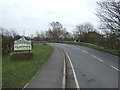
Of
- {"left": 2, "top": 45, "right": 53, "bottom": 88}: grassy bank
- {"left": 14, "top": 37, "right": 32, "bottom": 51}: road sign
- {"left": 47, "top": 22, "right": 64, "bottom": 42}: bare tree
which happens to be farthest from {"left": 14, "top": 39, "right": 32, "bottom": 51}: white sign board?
{"left": 47, "top": 22, "right": 64, "bottom": 42}: bare tree

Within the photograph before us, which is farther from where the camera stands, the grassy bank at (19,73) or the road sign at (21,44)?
the road sign at (21,44)

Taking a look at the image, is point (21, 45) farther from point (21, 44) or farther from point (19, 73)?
point (19, 73)

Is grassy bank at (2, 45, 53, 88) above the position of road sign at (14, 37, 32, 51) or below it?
below

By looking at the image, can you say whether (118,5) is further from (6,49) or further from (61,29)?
(61,29)

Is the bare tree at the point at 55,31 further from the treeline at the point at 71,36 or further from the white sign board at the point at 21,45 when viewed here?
the white sign board at the point at 21,45

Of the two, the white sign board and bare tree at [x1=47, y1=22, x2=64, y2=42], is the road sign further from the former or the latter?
bare tree at [x1=47, y1=22, x2=64, y2=42]

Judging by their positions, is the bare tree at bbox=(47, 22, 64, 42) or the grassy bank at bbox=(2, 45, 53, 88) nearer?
the grassy bank at bbox=(2, 45, 53, 88)

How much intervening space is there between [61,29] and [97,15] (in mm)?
66373

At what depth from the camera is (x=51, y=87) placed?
319 inches

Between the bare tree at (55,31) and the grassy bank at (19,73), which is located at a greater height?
the bare tree at (55,31)

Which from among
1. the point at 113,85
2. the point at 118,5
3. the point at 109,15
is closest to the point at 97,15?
the point at 109,15

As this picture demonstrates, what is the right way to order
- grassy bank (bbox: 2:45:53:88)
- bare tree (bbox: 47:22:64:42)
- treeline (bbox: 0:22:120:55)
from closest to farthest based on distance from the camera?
grassy bank (bbox: 2:45:53:88) < treeline (bbox: 0:22:120:55) < bare tree (bbox: 47:22:64:42)

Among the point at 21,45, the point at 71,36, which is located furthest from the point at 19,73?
the point at 71,36

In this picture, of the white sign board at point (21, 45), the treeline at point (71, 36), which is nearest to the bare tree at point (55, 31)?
the treeline at point (71, 36)
